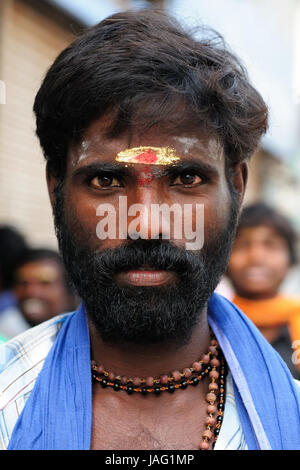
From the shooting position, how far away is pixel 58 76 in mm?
1987

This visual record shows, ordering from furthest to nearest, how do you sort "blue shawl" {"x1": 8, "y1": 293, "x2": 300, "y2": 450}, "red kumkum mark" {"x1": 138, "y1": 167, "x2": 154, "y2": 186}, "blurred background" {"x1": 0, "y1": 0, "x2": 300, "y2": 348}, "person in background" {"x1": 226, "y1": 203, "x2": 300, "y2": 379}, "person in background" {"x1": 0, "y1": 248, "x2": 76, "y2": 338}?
"blurred background" {"x1": 0, "y1": 0, "x2": 300, "y2": 348}, "person in background" {"x1": 0, "y1": 248, "x2": 76, "y2": 338}, "person in background" {"x1": 226, "y1": 203, "x2": 300, "y2": 379}, "red kumkum mark" {"x1": 138, "y1": 167, "x2": 154, "y2": 186}, "blue shawl" {"x1": 8, "y1": 293, "x2": 300, "y2": 450}

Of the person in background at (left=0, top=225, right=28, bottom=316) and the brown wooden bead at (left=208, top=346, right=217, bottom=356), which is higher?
the brown wooden bead at (left=208, top=346, right=217, bottom=356)

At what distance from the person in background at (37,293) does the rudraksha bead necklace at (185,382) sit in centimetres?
233

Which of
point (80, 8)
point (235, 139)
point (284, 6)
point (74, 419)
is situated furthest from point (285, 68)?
point (74, 419)

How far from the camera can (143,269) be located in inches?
72.2

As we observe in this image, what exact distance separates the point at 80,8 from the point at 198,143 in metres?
3.95

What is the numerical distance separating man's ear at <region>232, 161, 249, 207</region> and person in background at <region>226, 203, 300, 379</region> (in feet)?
4.91

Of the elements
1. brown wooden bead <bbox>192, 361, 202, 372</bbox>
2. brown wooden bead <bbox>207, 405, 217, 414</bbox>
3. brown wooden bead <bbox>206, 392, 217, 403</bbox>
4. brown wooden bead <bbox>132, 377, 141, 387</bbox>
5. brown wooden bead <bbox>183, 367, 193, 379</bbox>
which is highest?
brown wooden bead <bbox>192, 361, 202, 372</bbox>

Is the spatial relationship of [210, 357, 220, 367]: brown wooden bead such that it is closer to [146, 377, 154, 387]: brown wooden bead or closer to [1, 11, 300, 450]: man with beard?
[1, 11, 300, 450]: man with beard

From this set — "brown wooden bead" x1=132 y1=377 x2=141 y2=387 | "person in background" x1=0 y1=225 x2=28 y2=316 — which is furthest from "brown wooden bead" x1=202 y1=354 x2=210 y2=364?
"person in background" x1=0 y1=225 x2=28 y2=316

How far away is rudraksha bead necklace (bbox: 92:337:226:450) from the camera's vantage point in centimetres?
193

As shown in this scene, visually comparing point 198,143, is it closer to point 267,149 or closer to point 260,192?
point 267,149

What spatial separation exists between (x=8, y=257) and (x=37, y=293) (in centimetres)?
47

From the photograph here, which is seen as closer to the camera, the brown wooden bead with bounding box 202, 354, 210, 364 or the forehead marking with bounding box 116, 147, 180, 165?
the forehead marking with bounding box 116, 147, 180, 165
